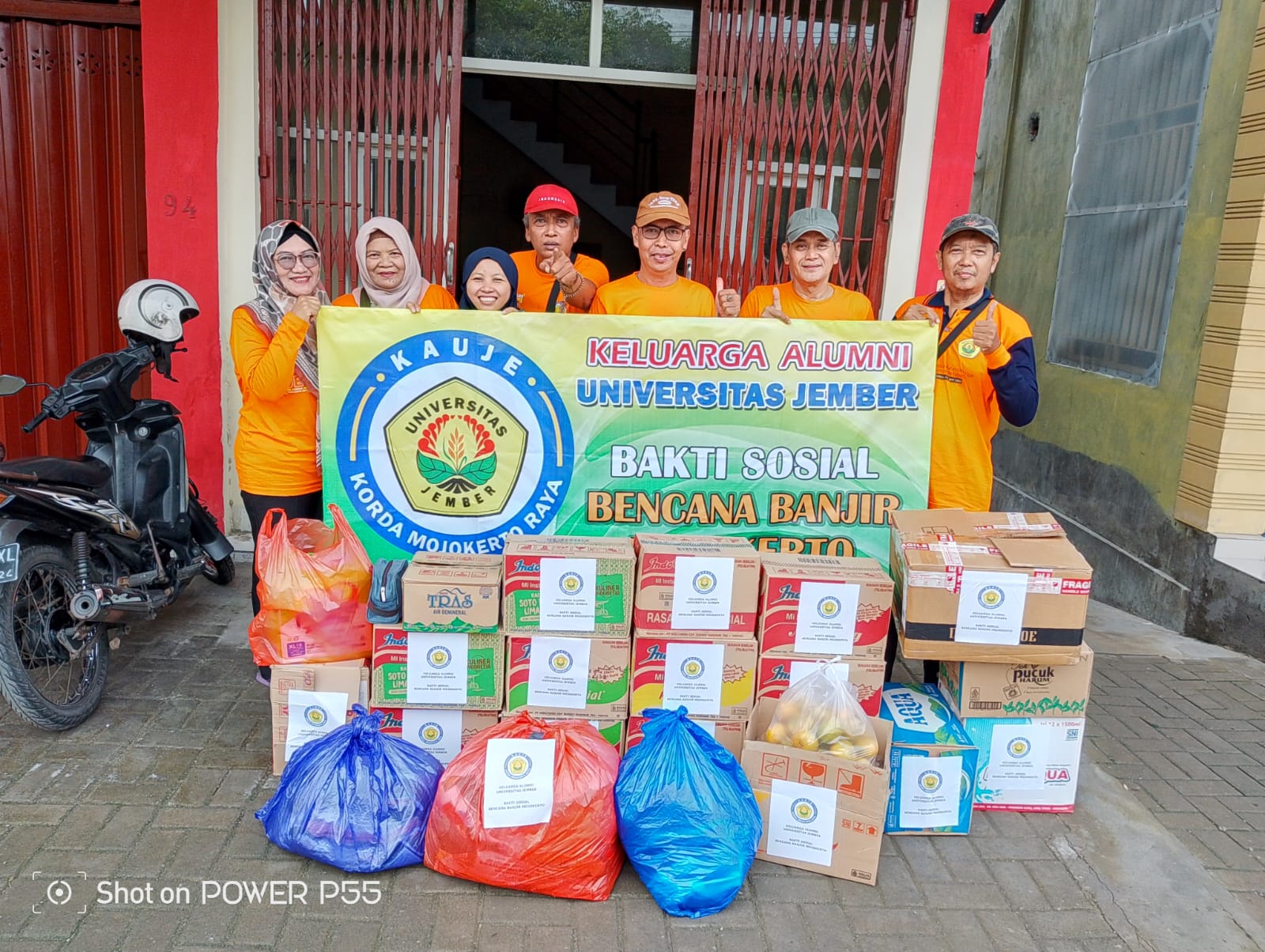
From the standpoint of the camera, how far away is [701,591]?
309 cm

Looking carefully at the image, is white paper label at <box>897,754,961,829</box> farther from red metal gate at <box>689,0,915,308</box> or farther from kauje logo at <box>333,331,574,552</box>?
red metal gate at <box>689,0,915,308</box>

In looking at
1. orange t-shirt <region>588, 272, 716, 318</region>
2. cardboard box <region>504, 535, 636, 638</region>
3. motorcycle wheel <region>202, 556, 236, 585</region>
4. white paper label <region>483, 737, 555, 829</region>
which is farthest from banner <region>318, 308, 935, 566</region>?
motorcycle wheel <region>202, 556, 236, 585</region>

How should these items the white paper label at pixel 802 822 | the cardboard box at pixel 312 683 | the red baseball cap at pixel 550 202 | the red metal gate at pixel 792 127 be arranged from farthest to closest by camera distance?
1. the red metal gate at pixel 792 127
2. the red baseball cap at pixel 550 202
3. the cardboard box at pixel 312 683
4. the white paper label at pixel 802 822

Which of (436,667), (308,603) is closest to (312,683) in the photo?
(308,603)

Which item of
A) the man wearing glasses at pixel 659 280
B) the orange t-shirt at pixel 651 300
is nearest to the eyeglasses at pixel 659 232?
the man wearing glasses at pixel 659 280

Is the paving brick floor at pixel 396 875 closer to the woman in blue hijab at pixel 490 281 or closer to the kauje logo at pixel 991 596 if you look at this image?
the kauje logo at pixel 991 596

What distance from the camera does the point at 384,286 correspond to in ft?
12.2

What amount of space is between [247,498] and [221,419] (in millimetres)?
1783

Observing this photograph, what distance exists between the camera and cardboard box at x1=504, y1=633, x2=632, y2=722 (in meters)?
3.09

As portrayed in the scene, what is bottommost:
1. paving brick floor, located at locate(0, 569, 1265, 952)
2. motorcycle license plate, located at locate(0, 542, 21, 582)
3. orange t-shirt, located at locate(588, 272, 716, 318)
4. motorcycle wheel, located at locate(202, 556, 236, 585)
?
paving brick floor, located at locate(0, 569, 1265, 952)

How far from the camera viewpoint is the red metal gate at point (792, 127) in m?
5.16

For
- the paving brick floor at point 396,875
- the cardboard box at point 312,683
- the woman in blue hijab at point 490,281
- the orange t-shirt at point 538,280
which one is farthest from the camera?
the orange t-shirt at point 538,280

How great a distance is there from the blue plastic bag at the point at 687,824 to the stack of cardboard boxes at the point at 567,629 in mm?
431

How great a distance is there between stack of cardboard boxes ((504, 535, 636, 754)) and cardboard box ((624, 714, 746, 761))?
10 cm
